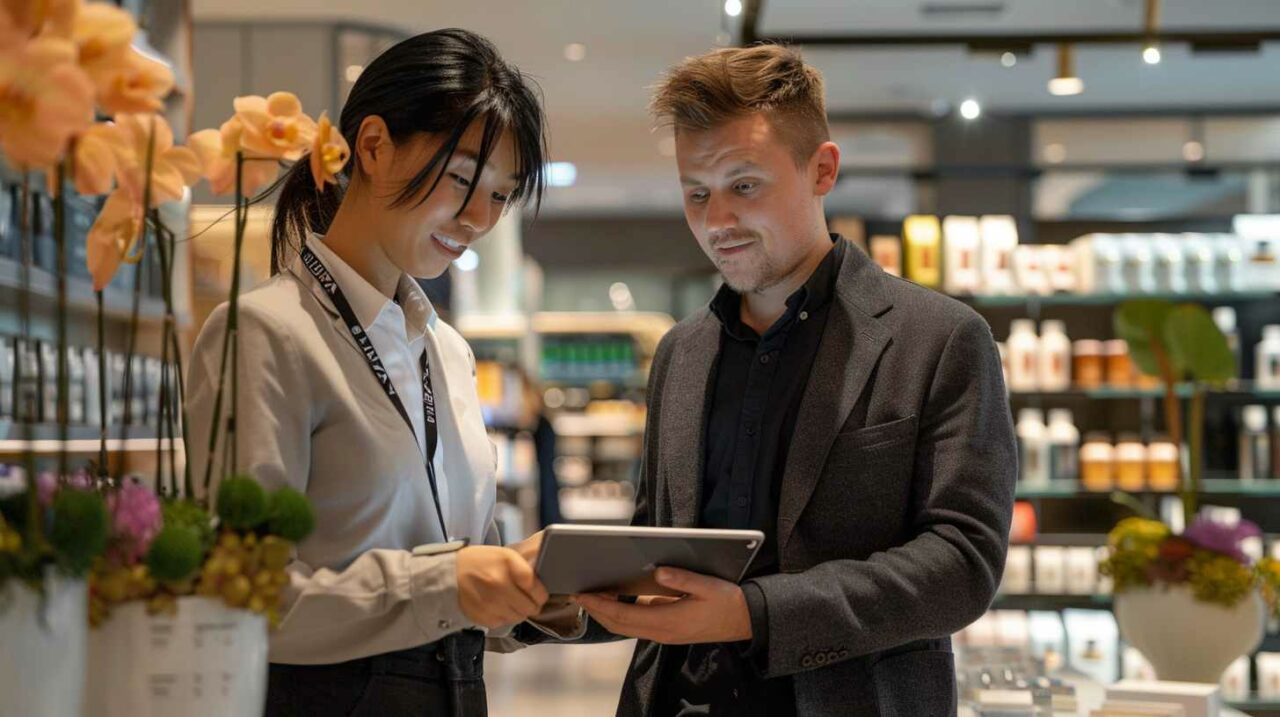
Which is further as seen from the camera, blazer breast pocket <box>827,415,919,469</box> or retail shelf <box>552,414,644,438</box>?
retail shelf <box>552,414,644,438</box>

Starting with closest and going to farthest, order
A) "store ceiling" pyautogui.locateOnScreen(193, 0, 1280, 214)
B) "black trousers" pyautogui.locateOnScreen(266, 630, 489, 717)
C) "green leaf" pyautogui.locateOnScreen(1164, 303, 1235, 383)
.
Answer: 1. "black trousers" pyautogui.locateOnScreen(266, 630, 489, 717)
2. "green leaf" pyautogui.locateOnScreen(1164, 303, 1235, 383)
3. "store ceiling" pyautogui.locateOnScreen(193, 0, 1280, 214)

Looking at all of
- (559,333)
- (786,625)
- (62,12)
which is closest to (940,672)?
(786,625)

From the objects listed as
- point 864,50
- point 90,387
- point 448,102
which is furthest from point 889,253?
point 448,102

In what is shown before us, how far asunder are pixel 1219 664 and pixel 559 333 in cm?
1164

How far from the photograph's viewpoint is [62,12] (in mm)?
1020

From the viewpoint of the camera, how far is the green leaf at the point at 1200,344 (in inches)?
217

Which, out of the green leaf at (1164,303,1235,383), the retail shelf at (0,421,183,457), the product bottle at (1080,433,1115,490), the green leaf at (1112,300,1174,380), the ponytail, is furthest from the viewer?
the product bottle at (1080,433,1115,490)

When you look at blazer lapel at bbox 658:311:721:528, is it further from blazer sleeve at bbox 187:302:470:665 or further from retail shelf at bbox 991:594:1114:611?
retail shelf at bbox 991:594:1114:611

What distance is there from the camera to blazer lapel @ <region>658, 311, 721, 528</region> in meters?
2.13

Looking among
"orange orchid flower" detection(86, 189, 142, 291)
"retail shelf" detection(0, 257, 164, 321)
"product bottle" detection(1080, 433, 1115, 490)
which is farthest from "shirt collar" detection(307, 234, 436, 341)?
"product bottle" detection(1080, 433, 1115, 490)

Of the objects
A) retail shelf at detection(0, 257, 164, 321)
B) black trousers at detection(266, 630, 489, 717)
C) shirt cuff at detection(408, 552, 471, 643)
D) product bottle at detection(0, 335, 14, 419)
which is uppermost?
retail shelf at detection(0, 257, 164, 321)

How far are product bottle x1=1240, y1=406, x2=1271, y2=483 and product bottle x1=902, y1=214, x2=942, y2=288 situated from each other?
5.32 ft

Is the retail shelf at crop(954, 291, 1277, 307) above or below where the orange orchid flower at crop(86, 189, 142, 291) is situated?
above

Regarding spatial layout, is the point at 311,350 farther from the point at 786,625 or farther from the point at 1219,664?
the point at 1219,664
